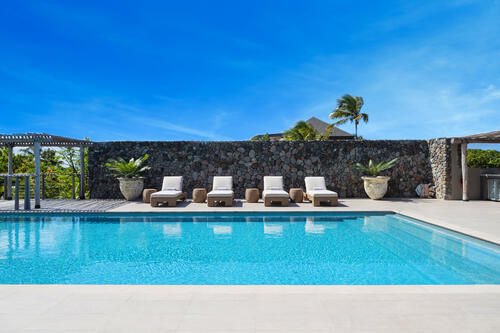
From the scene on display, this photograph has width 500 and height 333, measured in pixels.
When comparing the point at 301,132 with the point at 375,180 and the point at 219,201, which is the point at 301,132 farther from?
the point at 219,201

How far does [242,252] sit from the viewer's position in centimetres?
516

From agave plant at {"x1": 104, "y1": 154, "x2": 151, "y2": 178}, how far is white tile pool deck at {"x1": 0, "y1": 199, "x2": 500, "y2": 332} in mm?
8935

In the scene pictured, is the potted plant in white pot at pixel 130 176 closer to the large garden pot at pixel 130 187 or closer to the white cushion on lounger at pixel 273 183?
the large garden pot at pixel 130 187

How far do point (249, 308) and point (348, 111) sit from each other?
3081 centimetres

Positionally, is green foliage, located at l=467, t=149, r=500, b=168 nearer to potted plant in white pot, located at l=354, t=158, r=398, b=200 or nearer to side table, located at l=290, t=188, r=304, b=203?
potted plant in white pot, located at l=354, t=158, r=398, b=200

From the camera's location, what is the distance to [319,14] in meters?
13.5

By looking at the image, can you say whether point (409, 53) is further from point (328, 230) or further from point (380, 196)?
point (328, 230)

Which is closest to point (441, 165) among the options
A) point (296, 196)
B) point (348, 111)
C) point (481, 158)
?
point (296, 196)

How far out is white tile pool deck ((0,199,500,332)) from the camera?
231 centimetres

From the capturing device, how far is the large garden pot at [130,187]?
11570mm

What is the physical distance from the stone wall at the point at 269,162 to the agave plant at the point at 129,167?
1.78 feet

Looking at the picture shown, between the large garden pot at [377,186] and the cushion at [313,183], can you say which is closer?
the cushion at [313,183]

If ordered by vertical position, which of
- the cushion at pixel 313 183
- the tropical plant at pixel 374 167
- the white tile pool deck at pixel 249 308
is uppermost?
the tropical plant at pixel 374 167

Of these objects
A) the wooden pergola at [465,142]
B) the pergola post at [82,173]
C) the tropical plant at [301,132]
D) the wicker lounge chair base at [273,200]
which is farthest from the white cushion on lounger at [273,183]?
the tropical plant at [301,132]
